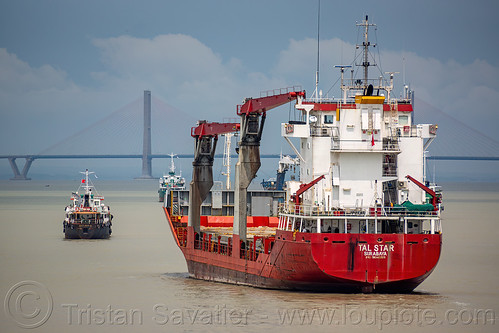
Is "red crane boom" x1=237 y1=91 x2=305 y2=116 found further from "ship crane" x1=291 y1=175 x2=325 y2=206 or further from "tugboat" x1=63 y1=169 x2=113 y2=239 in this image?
"tugboat" x1=63 y1=169 x2=113 y2=239

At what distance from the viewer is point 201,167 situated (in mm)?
45406

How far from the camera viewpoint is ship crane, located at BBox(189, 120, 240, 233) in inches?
1740

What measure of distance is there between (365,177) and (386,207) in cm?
278

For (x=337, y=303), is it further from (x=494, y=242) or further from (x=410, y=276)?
(x=494, y=242)

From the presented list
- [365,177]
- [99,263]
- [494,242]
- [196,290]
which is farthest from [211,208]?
[494,242]

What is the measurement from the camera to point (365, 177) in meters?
35.2

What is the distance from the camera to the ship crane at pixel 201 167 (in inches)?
1740

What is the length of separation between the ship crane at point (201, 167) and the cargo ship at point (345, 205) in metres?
3.26

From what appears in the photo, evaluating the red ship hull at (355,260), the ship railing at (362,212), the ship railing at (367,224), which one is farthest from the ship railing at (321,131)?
the red ship hull at (355,260)

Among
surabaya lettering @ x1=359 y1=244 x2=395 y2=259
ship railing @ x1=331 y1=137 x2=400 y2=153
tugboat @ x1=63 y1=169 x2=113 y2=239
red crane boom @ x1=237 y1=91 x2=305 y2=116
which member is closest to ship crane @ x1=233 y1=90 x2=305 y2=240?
red crane boom @ x1=237 y1=91 x2=305 y2=116

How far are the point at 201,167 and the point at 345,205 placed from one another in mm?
12229

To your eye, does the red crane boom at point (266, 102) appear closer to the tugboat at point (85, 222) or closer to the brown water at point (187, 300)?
the brown water at point (187, 300)

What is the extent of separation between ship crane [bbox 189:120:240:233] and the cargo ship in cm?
326

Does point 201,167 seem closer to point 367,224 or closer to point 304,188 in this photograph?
point 304,188
